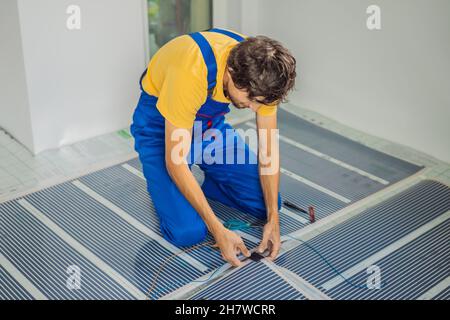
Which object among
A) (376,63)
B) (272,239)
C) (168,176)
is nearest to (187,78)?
(168,176)

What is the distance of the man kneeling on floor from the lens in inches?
107

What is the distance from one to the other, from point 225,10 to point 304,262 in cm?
225

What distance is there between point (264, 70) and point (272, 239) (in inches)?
37.0

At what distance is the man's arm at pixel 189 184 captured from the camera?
2.93 m

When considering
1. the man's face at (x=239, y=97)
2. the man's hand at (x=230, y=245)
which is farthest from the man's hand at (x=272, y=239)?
the man's face at (x=239, y=97)

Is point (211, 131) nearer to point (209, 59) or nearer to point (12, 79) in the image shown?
point (209, 59)

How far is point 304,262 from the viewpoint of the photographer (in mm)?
3234

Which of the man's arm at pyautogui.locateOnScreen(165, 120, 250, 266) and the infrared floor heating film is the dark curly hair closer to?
the man's arm at pyautogui.locateOnScreen(165, 120, 250, 266)

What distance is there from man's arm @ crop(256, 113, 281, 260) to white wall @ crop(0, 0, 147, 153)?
1405mm

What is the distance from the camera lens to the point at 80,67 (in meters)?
4.13

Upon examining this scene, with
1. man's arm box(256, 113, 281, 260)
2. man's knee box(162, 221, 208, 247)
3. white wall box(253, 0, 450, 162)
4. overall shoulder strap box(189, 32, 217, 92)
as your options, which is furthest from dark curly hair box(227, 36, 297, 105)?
white wall box(253, 0, 450, 162)
